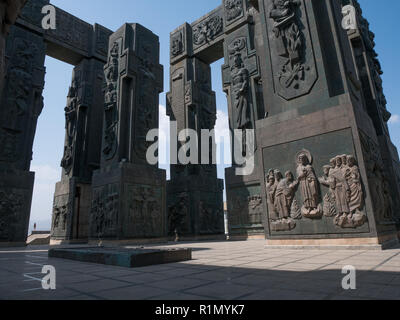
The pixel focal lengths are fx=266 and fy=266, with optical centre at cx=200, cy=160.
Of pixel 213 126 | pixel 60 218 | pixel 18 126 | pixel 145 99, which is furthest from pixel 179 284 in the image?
pixel 213 126

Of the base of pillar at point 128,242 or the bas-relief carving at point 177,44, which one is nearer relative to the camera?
the base of pillar at point 128,242

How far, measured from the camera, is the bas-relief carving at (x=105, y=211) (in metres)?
13.8

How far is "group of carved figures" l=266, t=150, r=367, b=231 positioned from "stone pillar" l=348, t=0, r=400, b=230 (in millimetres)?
4895

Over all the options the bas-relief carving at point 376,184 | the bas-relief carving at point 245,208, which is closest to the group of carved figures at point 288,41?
the bas-relief carving at point 376,184

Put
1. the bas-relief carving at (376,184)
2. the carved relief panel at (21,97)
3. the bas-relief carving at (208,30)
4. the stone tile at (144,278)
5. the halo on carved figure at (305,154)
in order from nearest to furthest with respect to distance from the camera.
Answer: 1. the stone tile at (144,278)
2. the bas-relief carving at (376,184)
3. the halo on carved figure at (305,154)
4. the carved relief panel at (21,97)
5. the bas-relief carving at (208,30)

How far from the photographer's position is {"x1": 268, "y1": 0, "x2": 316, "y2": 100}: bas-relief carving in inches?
329

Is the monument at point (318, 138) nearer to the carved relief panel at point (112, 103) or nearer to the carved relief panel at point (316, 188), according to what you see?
the carved relief panel at point (316, 188)

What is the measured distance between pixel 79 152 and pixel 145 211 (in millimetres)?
8590

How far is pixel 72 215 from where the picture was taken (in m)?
18.0

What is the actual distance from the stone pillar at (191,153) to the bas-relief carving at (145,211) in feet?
11.4

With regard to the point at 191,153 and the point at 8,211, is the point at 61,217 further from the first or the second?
the point at 191,153

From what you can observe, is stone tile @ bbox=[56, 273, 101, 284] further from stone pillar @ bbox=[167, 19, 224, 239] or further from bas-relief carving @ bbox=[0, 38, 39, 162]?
bas-relief carving @ bbox=[0, 38, 39, 162]

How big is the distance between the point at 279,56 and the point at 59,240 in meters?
17.9
